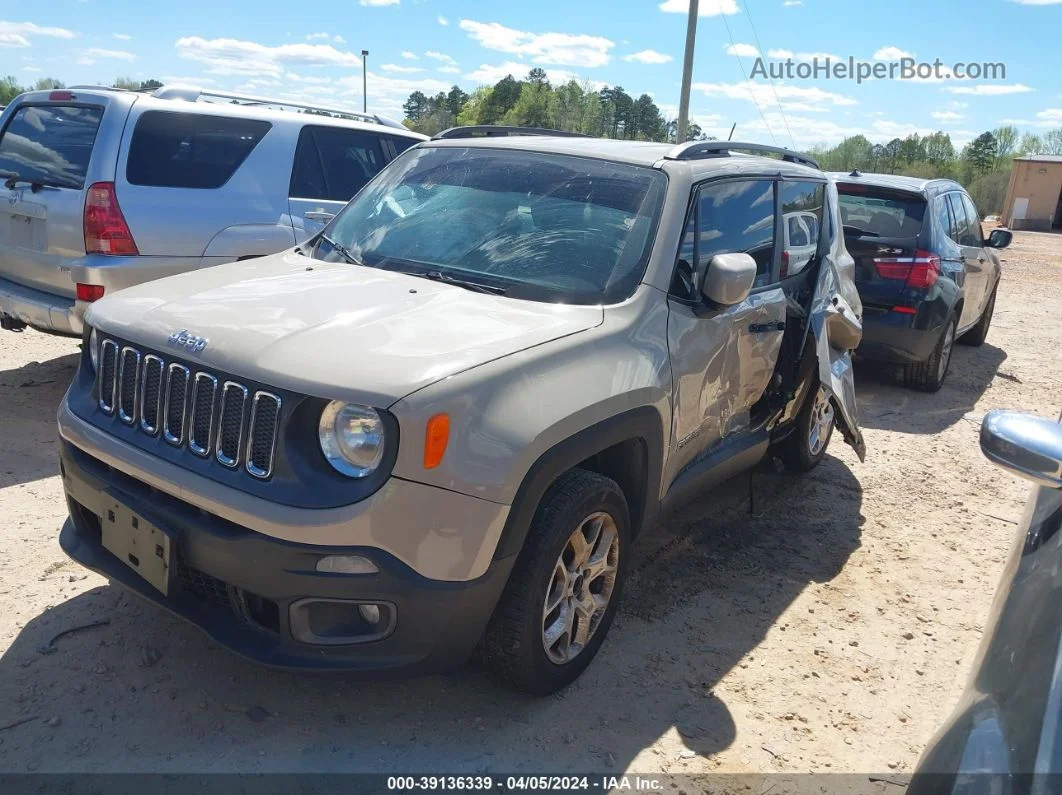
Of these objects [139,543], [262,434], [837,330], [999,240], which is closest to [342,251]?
[262,434]

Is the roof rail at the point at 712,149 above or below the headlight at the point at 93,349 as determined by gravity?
above

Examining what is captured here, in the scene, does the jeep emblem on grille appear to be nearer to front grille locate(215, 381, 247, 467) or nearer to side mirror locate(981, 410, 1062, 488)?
front grille locate(215, 381, 247, 467)

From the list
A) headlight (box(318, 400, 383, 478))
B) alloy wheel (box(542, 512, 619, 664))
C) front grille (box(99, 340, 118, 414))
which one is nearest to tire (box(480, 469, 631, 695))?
alloy wheel (box(542, 512, 619, 664))

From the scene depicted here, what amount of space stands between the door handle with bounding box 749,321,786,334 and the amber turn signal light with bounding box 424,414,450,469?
6.99ft

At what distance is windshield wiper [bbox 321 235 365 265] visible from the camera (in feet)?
12.5

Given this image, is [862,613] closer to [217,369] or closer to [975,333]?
[217,369]

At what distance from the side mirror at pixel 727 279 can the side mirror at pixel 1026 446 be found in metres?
1.68

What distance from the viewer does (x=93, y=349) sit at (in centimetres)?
323

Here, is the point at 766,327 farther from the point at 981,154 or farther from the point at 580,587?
the point at 981,154

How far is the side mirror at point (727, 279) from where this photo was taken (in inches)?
138

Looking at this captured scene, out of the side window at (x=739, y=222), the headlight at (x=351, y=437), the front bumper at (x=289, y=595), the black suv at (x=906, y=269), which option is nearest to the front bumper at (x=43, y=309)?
the front bumper at (x=289, y=595)

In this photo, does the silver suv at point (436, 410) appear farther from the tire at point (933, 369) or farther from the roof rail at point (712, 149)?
the tire at point (933, 369)

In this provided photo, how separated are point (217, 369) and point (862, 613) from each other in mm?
2987

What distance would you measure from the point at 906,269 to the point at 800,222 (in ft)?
9.72
